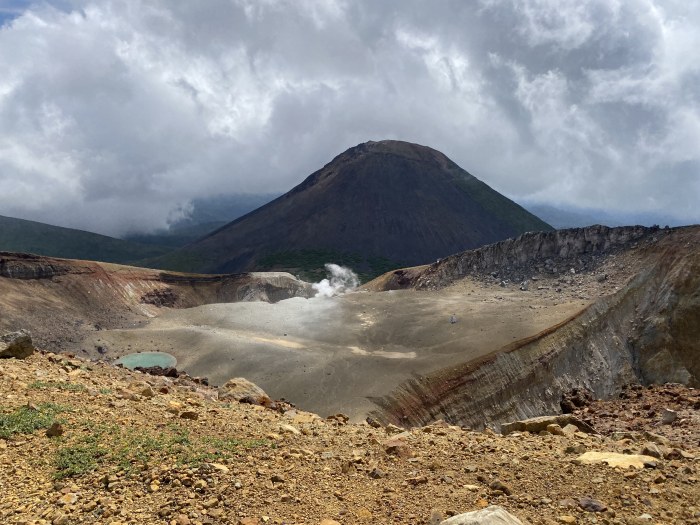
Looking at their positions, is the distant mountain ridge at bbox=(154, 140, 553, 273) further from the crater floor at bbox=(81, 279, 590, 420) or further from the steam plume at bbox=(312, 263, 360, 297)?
the crater floor at bbox=(81, 279, 590, 420)

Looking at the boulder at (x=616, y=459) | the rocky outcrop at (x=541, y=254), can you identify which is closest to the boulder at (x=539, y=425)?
the boulder at (x=616, y=459)

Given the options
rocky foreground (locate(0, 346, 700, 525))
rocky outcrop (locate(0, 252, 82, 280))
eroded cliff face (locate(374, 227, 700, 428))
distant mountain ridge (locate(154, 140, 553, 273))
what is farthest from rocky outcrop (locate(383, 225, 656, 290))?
distant mountain ridge (locate(154, 140, 553, 273))

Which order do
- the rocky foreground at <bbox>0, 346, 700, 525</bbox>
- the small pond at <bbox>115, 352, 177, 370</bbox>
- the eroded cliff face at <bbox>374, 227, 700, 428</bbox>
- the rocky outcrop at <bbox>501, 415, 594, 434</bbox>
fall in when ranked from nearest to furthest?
1. the rocky foreground at <bbox>0, 346, 700, 525</bbox>
2. the rocky outcrop at <bbox>501, 415, 594, 434</bbox>
3. the eroded cliff face at <bbox>374, 227, 700, 428</bbox>
4. the small pond at <bbox>115, 352, 177, 370</bbox>

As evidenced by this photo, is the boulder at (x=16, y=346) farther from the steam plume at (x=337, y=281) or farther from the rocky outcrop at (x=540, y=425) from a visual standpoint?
the steam plume at (x=337, y=281)

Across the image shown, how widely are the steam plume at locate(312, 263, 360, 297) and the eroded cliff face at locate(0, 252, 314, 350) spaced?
2752 millimetres

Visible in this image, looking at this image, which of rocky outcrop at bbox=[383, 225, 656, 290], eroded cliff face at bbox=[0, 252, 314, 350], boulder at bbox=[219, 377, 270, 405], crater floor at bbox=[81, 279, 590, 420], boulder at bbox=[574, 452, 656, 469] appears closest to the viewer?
boulder at bbox=[574, 452, 656, 469]

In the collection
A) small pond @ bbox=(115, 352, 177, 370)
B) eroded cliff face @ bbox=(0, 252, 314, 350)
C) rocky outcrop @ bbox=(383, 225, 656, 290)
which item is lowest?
small pond @ bbox=(115, 352, 177, 370)

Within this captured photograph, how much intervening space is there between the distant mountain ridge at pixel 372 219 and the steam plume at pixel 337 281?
1631 centimetres

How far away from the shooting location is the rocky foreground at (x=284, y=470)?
6203mm

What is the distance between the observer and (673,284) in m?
37.8

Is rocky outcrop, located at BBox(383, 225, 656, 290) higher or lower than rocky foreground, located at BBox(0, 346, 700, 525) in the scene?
higher

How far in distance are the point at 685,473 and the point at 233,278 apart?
8127cm

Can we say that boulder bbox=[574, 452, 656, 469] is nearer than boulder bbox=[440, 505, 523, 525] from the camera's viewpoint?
No

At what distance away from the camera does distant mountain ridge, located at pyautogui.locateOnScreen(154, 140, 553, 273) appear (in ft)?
467
